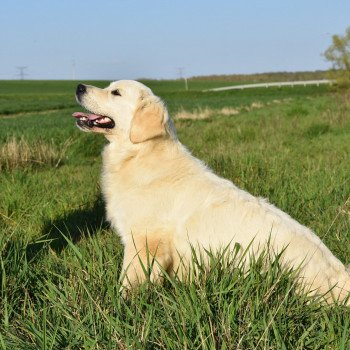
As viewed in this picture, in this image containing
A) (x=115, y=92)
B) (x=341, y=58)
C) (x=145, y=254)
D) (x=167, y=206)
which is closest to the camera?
(x=145, y=254)

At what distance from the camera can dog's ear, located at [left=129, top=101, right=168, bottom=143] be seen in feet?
13.3

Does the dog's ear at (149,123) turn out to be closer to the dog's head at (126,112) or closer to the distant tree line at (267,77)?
the dog's head at (126,112)

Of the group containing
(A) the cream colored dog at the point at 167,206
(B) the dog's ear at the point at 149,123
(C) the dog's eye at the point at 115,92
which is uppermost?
(C) the dog's eye at the point at 115,92

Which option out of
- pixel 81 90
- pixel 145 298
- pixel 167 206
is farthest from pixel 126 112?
Result: pixel 145 298

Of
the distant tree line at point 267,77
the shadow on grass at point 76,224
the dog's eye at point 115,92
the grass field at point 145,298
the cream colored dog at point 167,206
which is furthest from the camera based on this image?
the distant tree line at point 267,77

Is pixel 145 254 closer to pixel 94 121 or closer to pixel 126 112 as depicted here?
pixel 126 112

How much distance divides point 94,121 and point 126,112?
1.16 feet

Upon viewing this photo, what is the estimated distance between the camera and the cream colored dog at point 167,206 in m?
3.19

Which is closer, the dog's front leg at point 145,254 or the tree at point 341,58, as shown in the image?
the dog's front leg at point 145,254

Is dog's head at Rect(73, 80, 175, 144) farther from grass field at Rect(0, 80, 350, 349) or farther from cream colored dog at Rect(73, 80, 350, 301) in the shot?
grass field at Rect(0, 80, 350, 349)

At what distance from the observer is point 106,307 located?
109 inches

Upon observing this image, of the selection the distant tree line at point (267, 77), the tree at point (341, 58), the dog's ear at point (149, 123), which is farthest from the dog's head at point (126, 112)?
the distant tree line at point (267, 77)

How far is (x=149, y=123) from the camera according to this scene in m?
4.07

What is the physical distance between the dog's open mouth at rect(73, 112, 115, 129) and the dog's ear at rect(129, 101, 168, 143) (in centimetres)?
42
